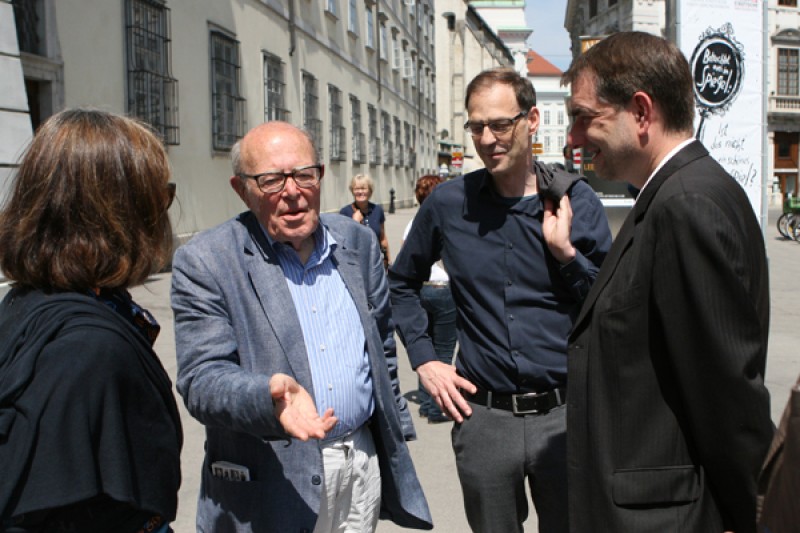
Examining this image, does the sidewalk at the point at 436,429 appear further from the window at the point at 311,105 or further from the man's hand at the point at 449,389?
the window at the point at 311,105

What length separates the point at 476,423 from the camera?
2.76 metres

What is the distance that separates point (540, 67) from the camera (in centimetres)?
12606

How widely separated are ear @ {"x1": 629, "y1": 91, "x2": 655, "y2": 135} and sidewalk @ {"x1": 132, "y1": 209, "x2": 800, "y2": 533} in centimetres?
148

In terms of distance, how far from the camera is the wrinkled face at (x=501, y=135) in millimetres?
2779

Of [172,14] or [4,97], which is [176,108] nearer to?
[172,14]

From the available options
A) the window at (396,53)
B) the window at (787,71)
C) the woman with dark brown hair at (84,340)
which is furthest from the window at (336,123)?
the window at (787,71)

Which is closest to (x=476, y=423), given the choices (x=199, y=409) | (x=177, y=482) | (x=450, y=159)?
(x=199, y=409)

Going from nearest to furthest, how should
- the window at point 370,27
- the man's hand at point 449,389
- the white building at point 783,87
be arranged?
the man's hand at point 449,389
the window at point 370,27
the white building at point 783,87

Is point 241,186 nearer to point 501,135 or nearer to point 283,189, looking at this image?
point 283,189

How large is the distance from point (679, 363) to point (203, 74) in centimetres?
1355

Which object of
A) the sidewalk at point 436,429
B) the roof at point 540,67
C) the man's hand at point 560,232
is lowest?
the sidewalk at point 436,429

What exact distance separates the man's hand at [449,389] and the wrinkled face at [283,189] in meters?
0.75

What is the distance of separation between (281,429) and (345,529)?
2.41 ft

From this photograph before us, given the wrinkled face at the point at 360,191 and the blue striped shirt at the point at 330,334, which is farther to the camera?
the wrinkled face at the point at 360,191
